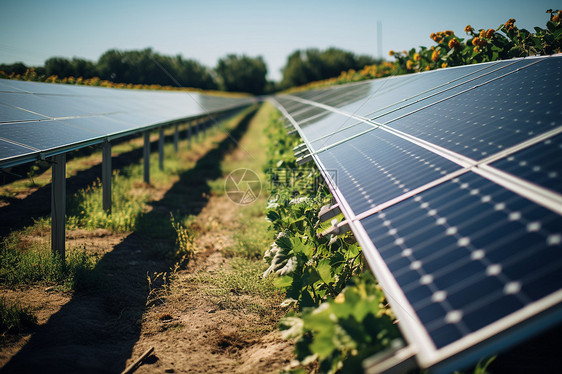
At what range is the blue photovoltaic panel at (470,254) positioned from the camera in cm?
144

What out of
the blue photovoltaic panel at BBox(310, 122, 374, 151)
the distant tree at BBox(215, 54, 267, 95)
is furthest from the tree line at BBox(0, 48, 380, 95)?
the blue photovoltaic panel at BBox(310, 122, 374, 151)

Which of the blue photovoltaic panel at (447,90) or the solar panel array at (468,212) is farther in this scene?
the blue photovoltaic panel at (447,90)

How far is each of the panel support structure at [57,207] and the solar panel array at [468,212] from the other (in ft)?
12.5

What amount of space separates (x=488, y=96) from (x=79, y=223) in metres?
7.17

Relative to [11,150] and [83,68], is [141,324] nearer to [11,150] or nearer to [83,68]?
[11,150]

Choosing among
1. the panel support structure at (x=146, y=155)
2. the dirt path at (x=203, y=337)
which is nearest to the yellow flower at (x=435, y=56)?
the dirt path at (x=203, y=337)

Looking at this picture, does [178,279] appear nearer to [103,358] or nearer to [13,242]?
[103,358]

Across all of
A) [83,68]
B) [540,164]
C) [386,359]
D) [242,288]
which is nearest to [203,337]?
[242,288]

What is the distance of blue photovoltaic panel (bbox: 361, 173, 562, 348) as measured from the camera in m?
1.44

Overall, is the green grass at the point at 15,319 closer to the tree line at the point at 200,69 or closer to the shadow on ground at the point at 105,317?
the shadow on ground at the point at 105,317

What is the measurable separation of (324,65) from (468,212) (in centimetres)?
9648

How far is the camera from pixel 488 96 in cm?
396

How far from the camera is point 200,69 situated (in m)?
85.1

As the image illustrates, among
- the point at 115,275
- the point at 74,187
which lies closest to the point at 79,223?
the point at 74,187
